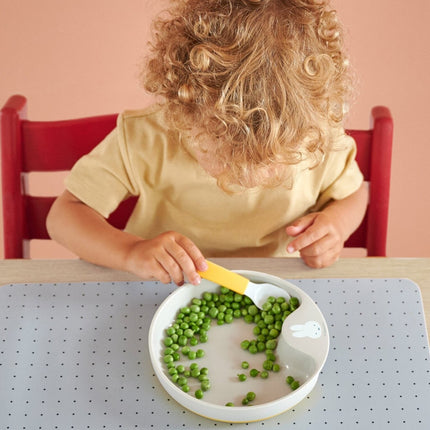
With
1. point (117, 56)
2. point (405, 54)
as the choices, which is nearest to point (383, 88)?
point (405, 54)

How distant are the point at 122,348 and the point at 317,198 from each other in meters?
0.38

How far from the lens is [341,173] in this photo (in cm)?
95

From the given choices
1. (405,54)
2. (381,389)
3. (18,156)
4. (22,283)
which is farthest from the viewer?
(405,54)

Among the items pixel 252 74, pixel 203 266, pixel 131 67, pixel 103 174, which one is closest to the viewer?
pixel 252 74

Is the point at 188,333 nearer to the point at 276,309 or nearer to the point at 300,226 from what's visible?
the point at 276,309

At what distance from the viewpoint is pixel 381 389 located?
71cm

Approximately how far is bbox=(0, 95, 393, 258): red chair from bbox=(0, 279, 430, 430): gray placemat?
20 centimetres

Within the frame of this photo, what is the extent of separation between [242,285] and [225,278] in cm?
2

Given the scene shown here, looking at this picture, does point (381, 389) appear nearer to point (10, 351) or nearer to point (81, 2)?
point (10, 351)

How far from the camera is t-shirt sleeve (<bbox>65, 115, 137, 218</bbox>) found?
909 mm

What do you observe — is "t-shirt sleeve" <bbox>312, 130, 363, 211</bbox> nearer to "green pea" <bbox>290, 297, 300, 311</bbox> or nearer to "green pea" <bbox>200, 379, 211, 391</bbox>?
"green pea" <bbox>290, 297, 300, 311</bbox>

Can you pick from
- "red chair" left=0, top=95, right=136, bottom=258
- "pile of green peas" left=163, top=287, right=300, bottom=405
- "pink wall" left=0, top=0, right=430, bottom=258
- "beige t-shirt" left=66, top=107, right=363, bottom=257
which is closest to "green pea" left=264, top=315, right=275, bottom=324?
"pile of green peas" left=163, top=287, right=300, bottom=405

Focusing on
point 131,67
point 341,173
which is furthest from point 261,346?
point 131,67

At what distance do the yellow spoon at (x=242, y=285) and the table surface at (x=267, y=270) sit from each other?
0.06 meters
